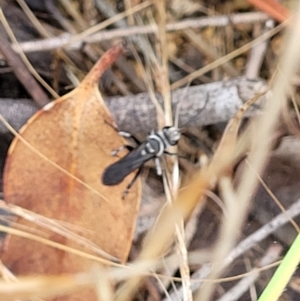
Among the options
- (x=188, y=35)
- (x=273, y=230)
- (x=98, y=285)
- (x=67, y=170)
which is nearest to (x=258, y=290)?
(x=273, y=230)

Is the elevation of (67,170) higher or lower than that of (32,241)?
higher

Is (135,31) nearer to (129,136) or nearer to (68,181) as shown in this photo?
(129,136)

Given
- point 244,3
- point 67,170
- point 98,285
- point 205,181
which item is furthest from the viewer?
point 244,3

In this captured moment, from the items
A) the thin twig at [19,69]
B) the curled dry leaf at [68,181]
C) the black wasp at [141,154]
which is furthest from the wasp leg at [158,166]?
the thin twig at [19,69]

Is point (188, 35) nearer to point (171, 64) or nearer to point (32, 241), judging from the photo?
point (171, 64)

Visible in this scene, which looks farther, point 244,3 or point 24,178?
point 244,3

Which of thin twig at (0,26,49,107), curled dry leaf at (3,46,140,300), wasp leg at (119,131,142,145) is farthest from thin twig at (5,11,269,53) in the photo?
wasp leg at (119,131,142,145)

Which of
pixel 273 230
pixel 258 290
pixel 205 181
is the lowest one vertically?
pixel 258 290

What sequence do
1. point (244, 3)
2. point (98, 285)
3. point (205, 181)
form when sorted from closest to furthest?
point (205, 181)
point (98, 285)
point (244, 3)

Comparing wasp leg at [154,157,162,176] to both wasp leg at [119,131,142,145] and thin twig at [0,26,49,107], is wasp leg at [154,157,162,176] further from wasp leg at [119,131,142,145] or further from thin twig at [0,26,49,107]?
thin twig at [0,26,49,107]
